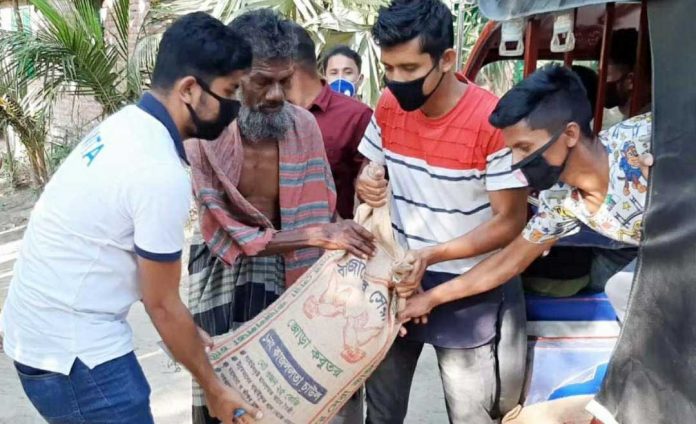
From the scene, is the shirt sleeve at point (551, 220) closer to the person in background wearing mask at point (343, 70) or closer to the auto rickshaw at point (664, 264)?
→ the auto rickshaw at point (664, 264)

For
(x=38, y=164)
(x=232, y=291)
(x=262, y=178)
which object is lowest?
(x=38, y=164)

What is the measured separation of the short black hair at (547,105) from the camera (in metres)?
1.83

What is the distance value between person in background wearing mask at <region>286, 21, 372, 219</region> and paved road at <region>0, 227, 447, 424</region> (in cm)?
145

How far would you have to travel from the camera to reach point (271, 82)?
2273mm

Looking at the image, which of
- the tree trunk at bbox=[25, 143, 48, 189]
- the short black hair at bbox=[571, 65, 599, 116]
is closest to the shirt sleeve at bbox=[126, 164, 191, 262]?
the short black hair at bbox=[571, 65, 599, 116]

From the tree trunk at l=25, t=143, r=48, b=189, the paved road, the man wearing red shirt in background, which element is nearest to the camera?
the man wearing red shirt in background

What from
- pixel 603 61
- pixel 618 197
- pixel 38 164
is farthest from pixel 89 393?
pixel 38 164

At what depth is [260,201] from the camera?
2436 mm

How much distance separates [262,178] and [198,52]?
808 mm

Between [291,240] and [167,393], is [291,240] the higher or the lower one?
the higher one

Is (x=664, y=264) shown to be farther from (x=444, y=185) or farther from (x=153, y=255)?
(x=153, y=255)

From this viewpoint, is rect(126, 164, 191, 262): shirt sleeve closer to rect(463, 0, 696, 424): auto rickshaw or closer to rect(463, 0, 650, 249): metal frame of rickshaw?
rect(463, 0, 696, 424): auto rickshaw

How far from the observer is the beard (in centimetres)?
229

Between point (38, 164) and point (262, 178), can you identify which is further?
point (38, 164)
